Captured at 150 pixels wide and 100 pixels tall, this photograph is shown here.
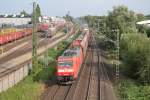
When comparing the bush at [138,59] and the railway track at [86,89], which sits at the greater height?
the bush at [138,59]

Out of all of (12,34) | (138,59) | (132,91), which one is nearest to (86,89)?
(132,91)

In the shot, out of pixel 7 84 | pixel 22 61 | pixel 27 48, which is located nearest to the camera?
pixel 7 84

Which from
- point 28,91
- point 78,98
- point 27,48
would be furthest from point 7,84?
point 27,48

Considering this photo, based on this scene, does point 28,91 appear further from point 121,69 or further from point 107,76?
point 121,69

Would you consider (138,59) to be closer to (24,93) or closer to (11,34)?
(24,93)

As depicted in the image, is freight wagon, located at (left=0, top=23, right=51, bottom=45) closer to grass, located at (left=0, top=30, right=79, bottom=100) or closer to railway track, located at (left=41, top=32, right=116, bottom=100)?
grass, located at (left=0, top=30, right=79, bottom=100)

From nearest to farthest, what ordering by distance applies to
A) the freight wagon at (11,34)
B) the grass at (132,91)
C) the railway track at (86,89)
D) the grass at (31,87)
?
the grass at (31,87) → the railway track at (86,89) → the grass at (132,91) → the freight wagon at (11,34)

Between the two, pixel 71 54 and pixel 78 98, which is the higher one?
pixel 71 54

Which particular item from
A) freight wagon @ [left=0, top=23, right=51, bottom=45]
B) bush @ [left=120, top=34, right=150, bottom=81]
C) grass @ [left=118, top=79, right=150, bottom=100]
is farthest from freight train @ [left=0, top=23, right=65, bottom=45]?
grass @ [left=118, top=79, right=150, bottom=100]

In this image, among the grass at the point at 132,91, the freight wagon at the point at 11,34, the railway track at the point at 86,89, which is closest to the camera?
the railway track at the point at 86,89

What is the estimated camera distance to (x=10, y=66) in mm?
50125

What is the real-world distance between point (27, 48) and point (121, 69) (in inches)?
1098

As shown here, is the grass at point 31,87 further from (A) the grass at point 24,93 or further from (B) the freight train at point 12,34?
(B) the freight train at point 12,34

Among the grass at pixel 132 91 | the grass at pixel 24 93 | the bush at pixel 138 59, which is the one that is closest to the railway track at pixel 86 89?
the grass at pixel 24 93
